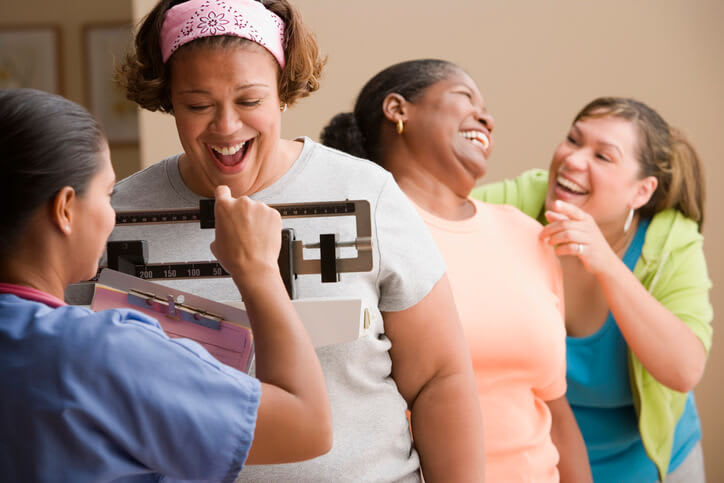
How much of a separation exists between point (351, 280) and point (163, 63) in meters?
0.48

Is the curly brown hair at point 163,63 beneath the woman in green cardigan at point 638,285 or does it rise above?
above

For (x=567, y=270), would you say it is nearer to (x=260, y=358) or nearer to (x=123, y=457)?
(x=260, y=358)

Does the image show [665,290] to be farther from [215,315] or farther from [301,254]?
[215,315]

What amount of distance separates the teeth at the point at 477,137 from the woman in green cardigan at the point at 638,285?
13.8 inches

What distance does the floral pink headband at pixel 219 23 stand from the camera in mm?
1166

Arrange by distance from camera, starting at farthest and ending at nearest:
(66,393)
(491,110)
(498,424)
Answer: (491,110)
(498,424)
(66,393)

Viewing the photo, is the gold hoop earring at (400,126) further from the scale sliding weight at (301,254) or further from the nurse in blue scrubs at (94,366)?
the nurse in blue scrubs at (94,366)

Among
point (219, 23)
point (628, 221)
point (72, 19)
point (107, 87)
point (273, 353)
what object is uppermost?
point (72, 19)

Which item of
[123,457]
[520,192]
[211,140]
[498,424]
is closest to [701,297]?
[520,192]

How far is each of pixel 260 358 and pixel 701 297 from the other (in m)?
1.69

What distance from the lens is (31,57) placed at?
527cm

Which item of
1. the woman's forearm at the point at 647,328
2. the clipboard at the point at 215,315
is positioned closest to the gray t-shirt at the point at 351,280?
the clipboard at the point at 215,315

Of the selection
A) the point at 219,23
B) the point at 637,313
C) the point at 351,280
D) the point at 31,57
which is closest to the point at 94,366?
the point at 351,280

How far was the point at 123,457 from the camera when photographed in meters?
0.81
